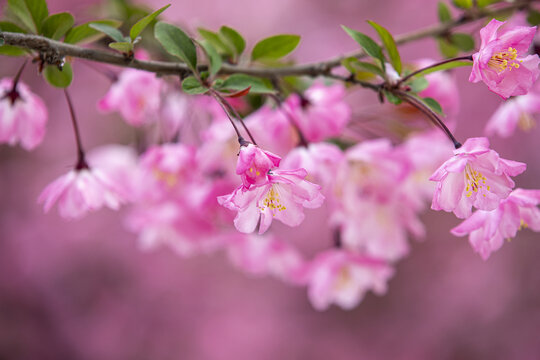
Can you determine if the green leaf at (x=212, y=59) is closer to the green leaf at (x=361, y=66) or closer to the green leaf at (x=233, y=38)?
the green leaf at (x=233, y=38)

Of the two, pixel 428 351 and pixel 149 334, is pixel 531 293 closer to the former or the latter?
pixel 428 351

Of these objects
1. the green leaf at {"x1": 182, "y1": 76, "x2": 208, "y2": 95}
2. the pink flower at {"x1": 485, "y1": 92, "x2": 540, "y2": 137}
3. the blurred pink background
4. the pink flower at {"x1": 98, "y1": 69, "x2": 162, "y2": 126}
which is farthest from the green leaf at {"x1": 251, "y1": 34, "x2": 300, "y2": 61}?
the blurred pink background

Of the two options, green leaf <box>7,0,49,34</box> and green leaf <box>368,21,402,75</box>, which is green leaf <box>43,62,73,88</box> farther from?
green leaf <box>368,21,402,75</box>

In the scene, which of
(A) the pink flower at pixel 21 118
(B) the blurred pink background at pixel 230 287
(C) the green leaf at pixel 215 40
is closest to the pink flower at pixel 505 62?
(C) the green leaf at pixel 215 40

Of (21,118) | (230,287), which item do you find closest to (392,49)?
(21,118)

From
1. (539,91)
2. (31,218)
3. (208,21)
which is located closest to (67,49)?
(539,91)
